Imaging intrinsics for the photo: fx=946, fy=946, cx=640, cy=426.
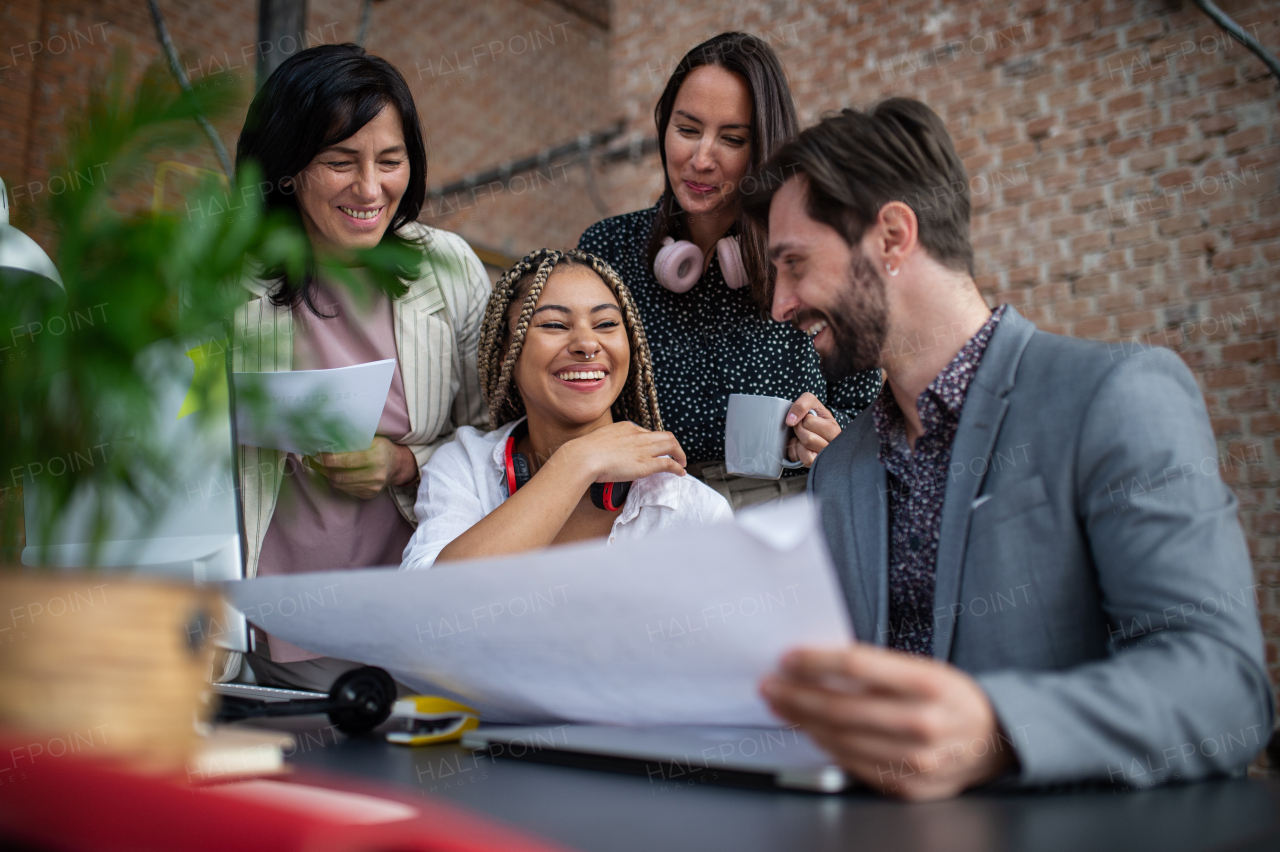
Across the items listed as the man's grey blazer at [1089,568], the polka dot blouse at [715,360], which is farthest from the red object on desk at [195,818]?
the polka dot blouse at [715,360]

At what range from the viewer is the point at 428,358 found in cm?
169

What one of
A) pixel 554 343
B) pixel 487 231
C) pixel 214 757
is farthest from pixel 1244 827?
pixel 487 231

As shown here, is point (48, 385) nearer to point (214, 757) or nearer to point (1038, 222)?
point (214, 757)

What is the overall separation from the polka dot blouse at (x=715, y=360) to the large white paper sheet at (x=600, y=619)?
1075mm

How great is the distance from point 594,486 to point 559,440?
14 cm

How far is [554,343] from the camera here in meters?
1.68

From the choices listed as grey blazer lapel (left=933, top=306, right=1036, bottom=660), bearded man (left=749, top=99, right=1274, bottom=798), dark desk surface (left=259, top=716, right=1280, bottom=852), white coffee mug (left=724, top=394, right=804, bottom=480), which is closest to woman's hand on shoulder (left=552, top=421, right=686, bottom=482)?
white coffee mug (left=724, top=394, right=804, bottom=480)

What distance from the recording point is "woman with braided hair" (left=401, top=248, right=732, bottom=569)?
1.48m

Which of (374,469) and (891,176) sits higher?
(891,176)

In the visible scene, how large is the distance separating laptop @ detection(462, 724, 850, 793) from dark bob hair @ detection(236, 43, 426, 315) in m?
1.02

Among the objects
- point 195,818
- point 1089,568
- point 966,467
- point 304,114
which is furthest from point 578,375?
point 195,818

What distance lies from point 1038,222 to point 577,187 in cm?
455

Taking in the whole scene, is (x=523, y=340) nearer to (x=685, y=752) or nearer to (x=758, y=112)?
(x=758, y=112)

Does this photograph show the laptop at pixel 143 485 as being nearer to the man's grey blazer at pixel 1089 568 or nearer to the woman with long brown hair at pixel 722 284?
the man's grey blazer at pixel 1089 568
